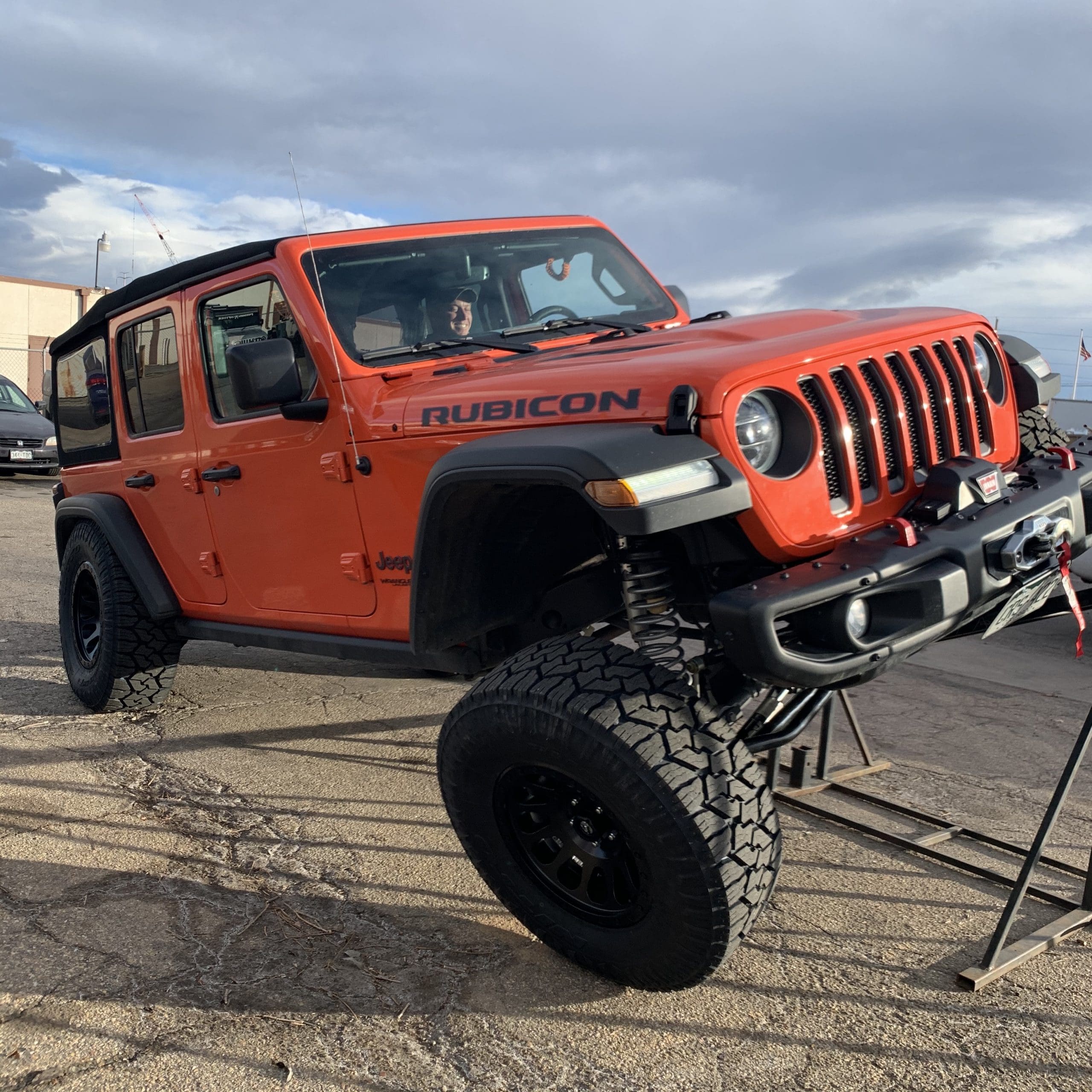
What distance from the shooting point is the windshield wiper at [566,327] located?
390 centimetres

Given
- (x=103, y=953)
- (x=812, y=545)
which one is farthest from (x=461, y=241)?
(x=103, y=953)

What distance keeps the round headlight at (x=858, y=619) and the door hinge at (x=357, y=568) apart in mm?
1663

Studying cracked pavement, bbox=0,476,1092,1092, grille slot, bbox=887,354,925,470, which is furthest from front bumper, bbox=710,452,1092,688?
cracked pavement, bbox=0,476,1092,1092

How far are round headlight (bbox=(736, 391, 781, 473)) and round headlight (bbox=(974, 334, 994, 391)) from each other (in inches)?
37.3

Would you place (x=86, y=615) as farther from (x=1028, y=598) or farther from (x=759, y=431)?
(x=1028, y=598)

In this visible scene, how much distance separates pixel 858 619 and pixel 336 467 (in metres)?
1.80

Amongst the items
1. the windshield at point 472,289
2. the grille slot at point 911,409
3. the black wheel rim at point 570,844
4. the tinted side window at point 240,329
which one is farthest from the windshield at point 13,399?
the grille slot at point 911,409

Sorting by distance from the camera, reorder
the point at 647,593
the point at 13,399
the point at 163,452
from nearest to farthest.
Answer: the point at 647,593 → the point at 163,452 → the point at 13,399

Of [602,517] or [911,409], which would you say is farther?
[911,409]

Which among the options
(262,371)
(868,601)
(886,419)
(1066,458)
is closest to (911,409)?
(886,419)

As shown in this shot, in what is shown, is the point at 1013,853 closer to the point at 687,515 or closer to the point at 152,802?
the point at 687,515

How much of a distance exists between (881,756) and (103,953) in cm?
308

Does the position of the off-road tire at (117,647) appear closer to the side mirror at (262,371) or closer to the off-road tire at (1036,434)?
the side mirror at (262,371)

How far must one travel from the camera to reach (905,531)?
2.53 metres
